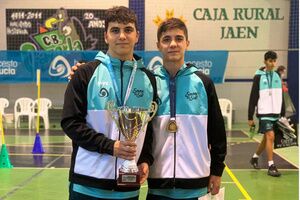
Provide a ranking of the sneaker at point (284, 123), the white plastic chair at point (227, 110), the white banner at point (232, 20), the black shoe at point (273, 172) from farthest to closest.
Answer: the white banner at point (232, 20) < the white plastic chair at point (227, 110) < the sneaker at point (284, 123) < the black shoe at point (273, 172)

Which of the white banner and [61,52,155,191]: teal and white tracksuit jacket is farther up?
the white banner

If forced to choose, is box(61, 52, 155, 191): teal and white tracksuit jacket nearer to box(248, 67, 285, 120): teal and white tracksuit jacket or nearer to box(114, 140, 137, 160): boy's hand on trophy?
box(114, 140, 137, 160): boy's hand on trophy

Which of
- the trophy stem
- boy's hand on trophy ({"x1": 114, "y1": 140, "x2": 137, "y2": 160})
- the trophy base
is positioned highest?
boy's hand on trophy ({"x1": 114, "y1": 140, "x2": 137, "y2": 160})

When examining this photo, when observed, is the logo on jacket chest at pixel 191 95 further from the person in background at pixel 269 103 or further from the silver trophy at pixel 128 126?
the person in background at pixel 269 103

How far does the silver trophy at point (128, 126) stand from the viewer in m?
2.27

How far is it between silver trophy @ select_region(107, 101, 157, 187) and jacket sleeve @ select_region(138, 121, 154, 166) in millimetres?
186

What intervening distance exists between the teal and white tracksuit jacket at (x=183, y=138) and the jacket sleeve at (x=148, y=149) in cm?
4

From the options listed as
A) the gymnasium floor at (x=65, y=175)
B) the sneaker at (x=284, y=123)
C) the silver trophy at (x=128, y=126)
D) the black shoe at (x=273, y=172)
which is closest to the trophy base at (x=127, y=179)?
the silver trophy at (x=128, y=126)

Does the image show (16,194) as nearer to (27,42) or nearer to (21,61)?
(21,61)

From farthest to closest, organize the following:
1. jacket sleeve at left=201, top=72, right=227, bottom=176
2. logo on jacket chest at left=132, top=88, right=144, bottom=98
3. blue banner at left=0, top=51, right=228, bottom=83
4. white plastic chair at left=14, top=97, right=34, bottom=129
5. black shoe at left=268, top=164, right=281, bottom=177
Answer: white plastic chair at left=14, top=97, right=34, bottom=129
blue banner at left=0, top=51, right=228, bottom=83
black shoe at left=268, top=164, right=281, bottom=177
jacket sleeve at left=201, top=72, right=227, bottom=176
logo on jacket chest at left=132, top=88, right=144, bottom=98

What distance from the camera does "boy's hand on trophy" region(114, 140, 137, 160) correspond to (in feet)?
7.30

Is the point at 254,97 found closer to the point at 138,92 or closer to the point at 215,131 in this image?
the point at 215,131

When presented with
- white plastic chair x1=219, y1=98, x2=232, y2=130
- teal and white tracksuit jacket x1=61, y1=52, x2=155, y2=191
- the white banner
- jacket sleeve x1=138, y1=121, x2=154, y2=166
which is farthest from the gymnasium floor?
the white banner

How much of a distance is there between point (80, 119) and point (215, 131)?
2.86 feet
